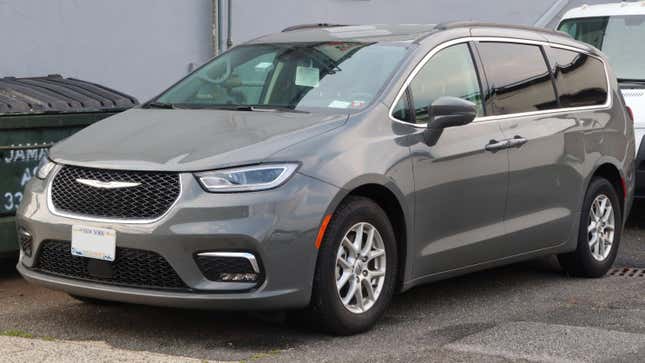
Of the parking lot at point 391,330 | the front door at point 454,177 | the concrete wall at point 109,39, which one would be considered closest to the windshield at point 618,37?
the concrete wall at point 109,39

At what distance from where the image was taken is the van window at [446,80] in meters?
6.88

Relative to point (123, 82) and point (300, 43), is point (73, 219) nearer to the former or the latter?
point (300, 43)

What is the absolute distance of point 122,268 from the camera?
6.03m

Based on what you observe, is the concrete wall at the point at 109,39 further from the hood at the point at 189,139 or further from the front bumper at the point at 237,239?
the front bumper at the point at 237,239

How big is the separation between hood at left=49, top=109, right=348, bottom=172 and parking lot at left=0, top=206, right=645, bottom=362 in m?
0.89

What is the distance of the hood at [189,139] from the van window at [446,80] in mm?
623

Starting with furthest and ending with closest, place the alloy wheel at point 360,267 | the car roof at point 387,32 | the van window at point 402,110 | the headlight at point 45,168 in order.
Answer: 1. the car roof at point 387,32
2. the van window at point 402,110
3. the headlight at point 45,168
4. the alloy wheel at point 360,267

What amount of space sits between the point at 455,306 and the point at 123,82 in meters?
5.66

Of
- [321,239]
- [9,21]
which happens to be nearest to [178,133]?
[321,239]

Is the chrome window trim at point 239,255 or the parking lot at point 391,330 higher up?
the chrome window trim at point 239,255

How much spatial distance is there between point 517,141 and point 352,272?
65.5 inches

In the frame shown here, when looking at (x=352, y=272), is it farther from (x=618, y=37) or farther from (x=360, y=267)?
(x=618, y=37)

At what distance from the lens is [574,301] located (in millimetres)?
7551

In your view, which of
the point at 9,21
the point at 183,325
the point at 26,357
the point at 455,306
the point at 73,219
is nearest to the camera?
the point at 26,357
